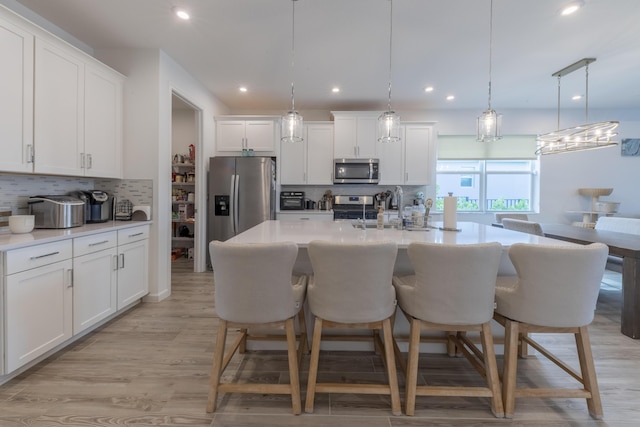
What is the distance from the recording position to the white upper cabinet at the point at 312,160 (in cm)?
493

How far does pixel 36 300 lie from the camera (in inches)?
73.6

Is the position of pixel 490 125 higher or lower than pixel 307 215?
higher

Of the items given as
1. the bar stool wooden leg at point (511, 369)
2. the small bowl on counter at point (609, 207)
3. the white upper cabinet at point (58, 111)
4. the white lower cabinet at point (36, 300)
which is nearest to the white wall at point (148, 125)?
the white upper cabinet at point (58, 111)

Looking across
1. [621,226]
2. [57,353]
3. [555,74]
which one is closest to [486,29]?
[555,74]

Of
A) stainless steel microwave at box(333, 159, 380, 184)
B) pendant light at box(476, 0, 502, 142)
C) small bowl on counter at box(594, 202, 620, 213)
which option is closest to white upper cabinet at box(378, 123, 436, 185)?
stainless steel microwave at box(333, 159, 380, 184)

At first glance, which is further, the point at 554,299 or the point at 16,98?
the point at 16,98

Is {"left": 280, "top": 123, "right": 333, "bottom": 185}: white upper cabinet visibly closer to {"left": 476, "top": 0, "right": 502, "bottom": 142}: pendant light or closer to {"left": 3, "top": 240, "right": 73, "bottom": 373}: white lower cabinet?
{"left": 476, "top": 0, "right": 502, "bottom": 142}: pendant light

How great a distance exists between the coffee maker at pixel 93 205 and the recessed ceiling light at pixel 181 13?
1832 millimetres

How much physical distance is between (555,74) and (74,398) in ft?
18.3

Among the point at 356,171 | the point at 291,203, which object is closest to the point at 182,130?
the point at 291,203

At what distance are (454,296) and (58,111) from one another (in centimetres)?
326

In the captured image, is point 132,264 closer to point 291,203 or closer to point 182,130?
point 291,203

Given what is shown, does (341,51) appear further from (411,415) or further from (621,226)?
(621,226)

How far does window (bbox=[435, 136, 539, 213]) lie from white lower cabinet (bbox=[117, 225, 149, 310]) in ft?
15.0
